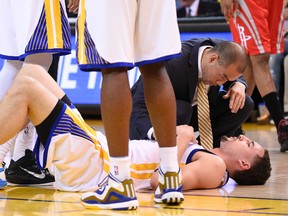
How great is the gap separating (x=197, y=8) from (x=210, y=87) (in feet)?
16.9

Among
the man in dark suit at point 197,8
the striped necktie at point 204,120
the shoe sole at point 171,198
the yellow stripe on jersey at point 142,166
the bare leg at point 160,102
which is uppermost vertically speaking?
the bare leg at point 160,102

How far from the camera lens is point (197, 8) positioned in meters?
9.57

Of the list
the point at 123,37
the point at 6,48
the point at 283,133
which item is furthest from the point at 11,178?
the point at 283,133

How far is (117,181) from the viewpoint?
317cm

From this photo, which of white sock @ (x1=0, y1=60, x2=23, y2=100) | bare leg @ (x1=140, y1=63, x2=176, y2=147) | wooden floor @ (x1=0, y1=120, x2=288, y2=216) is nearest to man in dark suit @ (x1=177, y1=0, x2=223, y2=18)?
wooden floor @ (x1=0, y1=120, x2=288, y2=216)

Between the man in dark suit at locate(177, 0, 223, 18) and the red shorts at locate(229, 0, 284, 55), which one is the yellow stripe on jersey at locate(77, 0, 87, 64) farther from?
the man in dark suit at locate(177, 0, 223, 18)

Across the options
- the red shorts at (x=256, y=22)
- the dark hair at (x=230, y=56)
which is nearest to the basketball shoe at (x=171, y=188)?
the dark hair at (x=230, y=56)

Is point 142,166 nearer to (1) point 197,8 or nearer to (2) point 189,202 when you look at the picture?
(2) point 189,202

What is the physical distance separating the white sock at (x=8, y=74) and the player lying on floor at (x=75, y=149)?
0.89 feet

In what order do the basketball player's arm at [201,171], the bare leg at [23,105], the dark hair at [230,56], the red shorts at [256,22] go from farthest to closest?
the red shorts at [256,22] < the dark hair at [230,56] < the basketball player's arm at [201,171] < the bare leg at [23,105]

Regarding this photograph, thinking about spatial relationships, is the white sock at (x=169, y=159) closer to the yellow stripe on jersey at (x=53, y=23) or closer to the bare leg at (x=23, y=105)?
the bare leg at (x=23, y=105)

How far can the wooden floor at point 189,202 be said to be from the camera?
3.19 m

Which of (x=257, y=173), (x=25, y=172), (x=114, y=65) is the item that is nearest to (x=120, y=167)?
(x=114, y=65)

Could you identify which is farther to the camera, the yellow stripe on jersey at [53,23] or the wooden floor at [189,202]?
the yellow stripe on jersey at [53,23]
